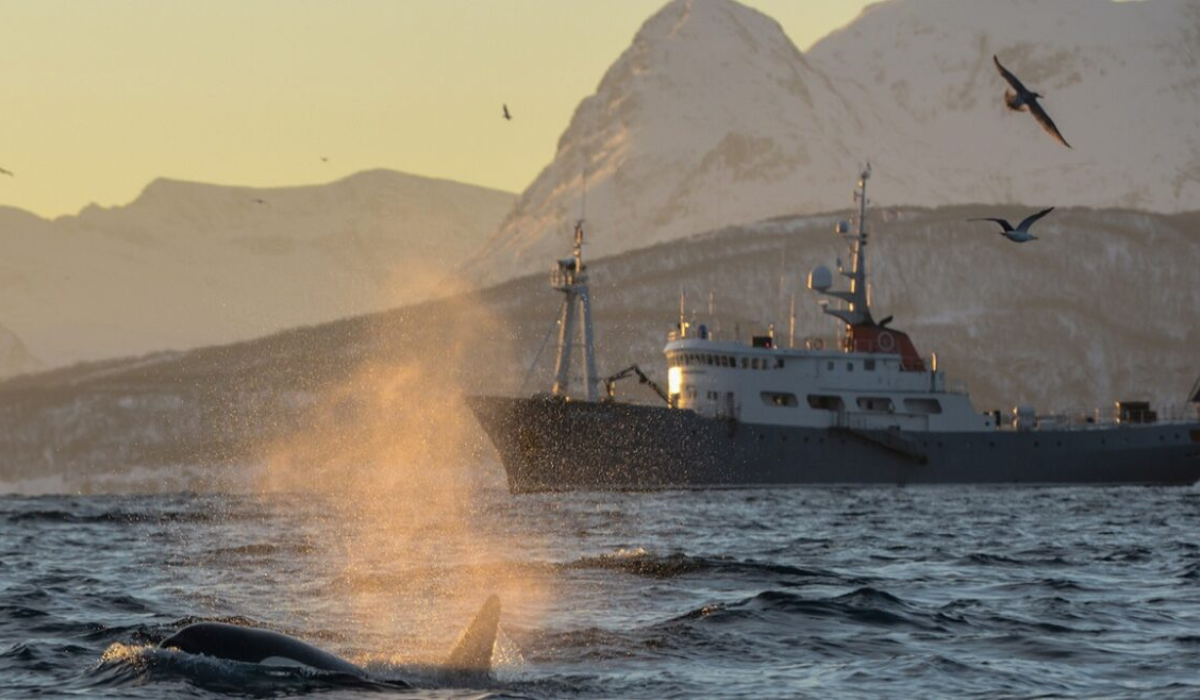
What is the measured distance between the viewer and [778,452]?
366ft

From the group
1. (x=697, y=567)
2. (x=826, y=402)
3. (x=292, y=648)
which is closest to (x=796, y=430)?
(x=826, y=402)

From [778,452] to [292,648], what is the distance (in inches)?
3417

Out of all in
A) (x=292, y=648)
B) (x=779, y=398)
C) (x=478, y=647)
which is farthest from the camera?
(x=779, y=398)

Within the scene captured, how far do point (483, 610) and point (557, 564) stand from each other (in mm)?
18185

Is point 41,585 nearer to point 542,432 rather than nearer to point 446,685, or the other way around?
point 446,685

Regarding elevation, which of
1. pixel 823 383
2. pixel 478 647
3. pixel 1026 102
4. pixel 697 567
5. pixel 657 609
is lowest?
pixel 478 647

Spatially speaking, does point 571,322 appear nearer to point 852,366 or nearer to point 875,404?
point 852,366

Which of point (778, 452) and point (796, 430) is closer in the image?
point (778, 452)

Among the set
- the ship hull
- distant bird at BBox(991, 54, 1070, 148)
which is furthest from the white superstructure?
distant bird at BBox(991, 54, 1070, 148)

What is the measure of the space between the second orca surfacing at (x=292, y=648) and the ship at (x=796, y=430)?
8106 cm

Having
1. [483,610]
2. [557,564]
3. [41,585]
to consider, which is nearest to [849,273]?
[557,564]

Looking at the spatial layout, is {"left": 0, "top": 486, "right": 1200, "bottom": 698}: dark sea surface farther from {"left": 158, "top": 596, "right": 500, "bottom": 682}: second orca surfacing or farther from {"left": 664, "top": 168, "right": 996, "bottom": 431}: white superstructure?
{"left": 664, "top": 168, "right": 996, "bottom": 431}: white superstructure

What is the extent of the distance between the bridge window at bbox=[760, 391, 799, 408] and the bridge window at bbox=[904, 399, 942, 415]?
25.4 ft

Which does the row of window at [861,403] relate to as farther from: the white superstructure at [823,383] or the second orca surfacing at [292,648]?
the second orca surfacing at [292,648]
